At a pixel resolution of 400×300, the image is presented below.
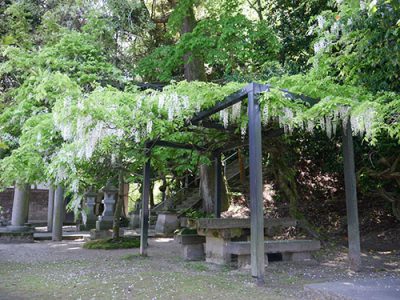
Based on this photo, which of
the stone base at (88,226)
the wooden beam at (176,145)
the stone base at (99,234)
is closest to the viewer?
the wooden beam at (176,145)

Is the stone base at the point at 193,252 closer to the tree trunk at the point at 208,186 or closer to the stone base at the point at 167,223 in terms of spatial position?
the tree trunk at the point at 208,186

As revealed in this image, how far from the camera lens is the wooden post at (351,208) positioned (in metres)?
6.39

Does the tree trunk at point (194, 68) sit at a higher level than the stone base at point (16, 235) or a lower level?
higher

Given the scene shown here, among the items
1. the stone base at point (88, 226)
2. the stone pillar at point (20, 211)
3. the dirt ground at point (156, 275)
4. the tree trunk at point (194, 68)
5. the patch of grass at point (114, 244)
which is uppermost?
the tree trunk at point (194, 68)

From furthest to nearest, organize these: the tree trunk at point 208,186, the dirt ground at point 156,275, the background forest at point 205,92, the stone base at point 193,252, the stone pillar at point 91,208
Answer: the stone pillar at point 91,208
the tree trunk at point 208,186
the stone base at point 193,252
the background forest at point 205,92
the dirt ground at point 156,275

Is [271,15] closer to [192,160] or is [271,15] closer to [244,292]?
[192,160]

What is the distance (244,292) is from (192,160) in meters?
4.80

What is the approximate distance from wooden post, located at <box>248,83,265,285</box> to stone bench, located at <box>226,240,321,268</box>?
1.10 meters

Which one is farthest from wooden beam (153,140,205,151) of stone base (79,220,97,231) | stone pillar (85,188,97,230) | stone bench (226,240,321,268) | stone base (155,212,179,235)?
stone base (79,220,97,231)

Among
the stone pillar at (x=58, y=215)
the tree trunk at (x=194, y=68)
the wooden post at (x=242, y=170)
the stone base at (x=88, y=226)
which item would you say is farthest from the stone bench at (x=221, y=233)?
the stone base at (x=88, y=226)

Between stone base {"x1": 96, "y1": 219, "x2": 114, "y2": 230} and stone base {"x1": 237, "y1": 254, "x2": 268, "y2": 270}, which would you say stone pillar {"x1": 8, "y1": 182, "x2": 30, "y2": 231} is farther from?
stone base {"x1": 237, "y1": 254, "x2": 268, "y2": 270}

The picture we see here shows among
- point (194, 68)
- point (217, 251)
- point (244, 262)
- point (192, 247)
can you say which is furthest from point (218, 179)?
point (194, 68)

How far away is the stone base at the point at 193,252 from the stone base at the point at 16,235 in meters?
6.04

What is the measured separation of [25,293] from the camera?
15.6 feet
